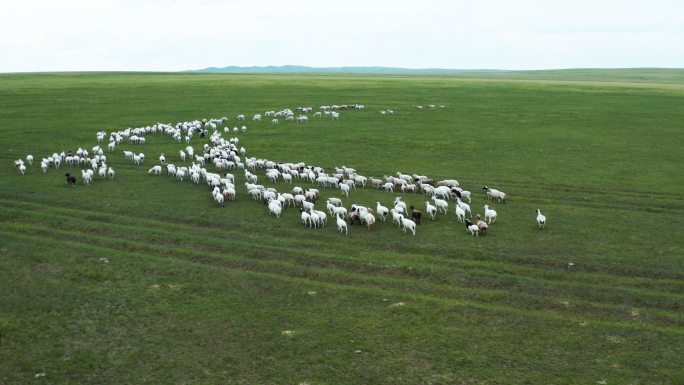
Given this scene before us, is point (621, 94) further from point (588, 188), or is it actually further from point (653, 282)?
point (653, 282)

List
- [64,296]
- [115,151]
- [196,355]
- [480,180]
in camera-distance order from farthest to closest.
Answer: [115,151] < [480,180] < [64,296] < [196,355]

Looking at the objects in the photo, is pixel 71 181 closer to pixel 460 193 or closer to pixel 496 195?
pixel 460 193

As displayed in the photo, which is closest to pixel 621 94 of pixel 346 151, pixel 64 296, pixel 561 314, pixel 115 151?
pixel 346 151

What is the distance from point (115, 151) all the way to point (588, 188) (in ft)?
114

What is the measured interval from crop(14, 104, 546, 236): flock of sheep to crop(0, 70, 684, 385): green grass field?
70 cm

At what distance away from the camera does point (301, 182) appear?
36531 millimetres

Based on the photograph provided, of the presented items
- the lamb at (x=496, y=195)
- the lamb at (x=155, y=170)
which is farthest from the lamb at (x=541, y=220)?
the lamb at (x=155, y=170)

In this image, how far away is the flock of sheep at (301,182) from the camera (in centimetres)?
2772

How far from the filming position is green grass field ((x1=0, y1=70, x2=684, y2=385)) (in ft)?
51.8

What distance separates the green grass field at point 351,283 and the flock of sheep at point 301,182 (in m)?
0.70

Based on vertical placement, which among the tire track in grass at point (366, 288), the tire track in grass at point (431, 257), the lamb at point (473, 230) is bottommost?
the tire track in grass at point (366, 288)

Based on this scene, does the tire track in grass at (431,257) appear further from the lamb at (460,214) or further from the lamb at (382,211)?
the lamb at (460,214)

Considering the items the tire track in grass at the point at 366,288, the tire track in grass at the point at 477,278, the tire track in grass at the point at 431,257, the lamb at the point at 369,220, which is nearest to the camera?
the tire track in grass at the point at 366,288

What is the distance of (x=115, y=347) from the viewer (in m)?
16.6
